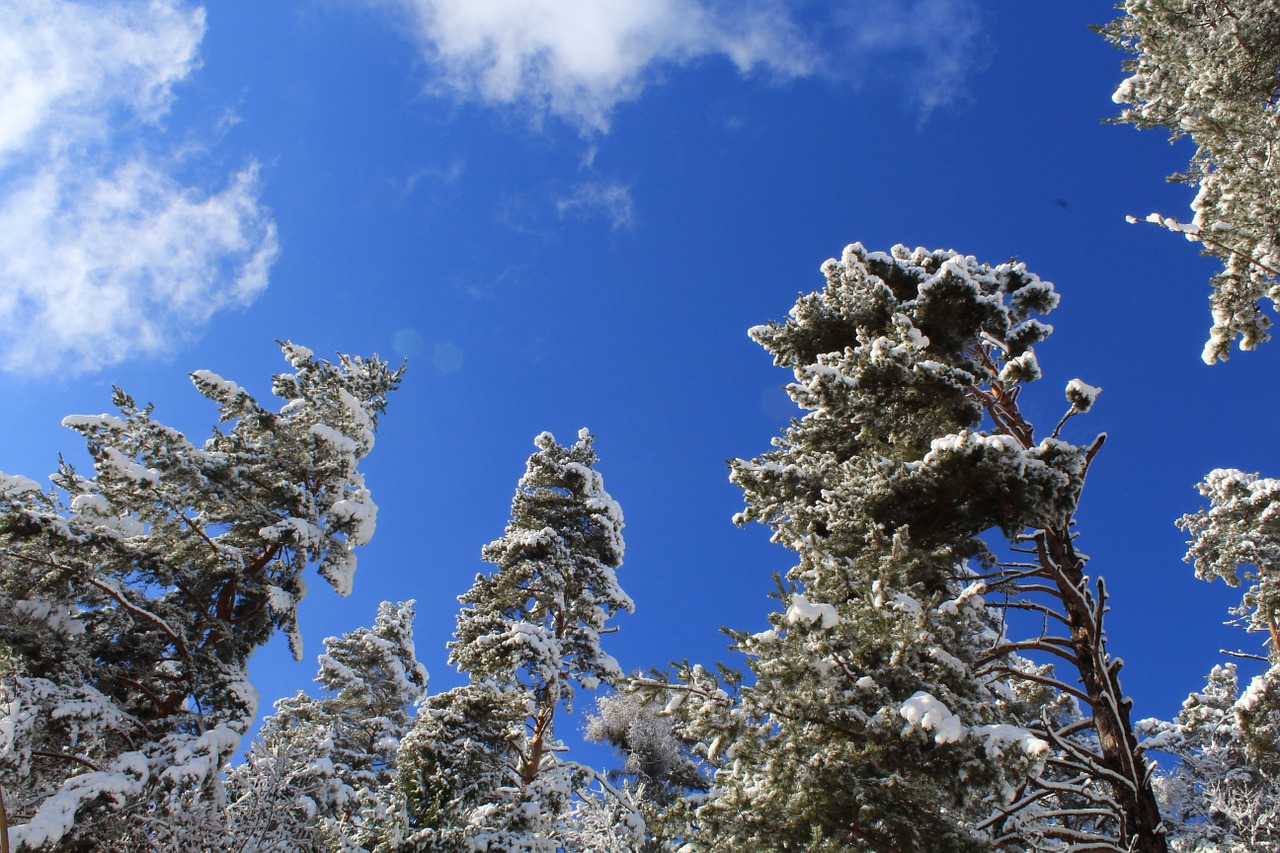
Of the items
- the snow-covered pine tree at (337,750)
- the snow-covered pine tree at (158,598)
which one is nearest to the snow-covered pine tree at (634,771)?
the snow-covered pine tree at (337,750)

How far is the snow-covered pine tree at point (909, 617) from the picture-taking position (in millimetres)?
6348

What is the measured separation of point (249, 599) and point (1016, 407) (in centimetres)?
1491

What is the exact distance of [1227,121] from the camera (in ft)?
33.2

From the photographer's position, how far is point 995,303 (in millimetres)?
11453

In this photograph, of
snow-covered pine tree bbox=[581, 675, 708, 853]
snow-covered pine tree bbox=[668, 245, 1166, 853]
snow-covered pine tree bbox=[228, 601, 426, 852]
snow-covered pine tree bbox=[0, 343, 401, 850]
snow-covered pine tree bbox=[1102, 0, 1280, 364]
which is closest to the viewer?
snow-covered pine tree bbox=[668, 245, 1166, 853]

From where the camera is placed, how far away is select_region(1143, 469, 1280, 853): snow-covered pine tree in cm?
1468

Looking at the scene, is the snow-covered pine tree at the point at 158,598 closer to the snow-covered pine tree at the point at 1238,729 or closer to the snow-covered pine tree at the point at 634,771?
the snow-covered pine tree at the point at 634,771

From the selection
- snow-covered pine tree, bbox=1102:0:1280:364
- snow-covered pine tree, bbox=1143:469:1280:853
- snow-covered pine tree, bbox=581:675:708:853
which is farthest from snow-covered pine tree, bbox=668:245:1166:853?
snow-covered pine tree, bbox=581:675:708:853

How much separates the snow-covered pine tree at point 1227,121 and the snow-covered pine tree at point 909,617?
264 cm

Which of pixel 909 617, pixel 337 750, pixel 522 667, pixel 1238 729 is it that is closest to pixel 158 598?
pixel 522 667

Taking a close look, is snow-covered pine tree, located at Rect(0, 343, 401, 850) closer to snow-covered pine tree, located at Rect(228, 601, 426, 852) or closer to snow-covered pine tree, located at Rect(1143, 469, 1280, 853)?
snow-covered pine tree, located at Rect(228, 601, 426, 852)

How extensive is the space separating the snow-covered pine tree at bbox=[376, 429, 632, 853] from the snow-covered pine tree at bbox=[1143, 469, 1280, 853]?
1207 cm

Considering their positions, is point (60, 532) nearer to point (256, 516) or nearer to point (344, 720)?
point (256, 516)

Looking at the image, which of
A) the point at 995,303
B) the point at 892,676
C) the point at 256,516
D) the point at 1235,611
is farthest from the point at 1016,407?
the point at 256,516
